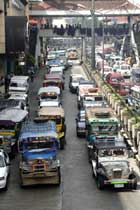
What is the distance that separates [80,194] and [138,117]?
11.8m

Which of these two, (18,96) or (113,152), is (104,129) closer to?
(113,152)

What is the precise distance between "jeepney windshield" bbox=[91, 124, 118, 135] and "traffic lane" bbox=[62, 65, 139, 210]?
1.49m

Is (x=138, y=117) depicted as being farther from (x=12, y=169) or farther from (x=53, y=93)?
(x=53, y=93)

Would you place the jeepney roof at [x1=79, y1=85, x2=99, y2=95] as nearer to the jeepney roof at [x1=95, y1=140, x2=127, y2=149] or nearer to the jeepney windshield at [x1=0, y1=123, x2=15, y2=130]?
the jeepney windshield at [x1=0, y1=123, x2=15, y2=130]

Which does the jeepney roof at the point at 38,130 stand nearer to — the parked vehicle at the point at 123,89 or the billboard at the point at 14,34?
the parked vehicle at the point at 123,89

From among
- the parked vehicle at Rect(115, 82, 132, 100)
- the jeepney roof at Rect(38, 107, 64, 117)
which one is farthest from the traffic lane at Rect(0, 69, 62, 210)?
the parked vehicle at Rect(115, 82, 132, 100)

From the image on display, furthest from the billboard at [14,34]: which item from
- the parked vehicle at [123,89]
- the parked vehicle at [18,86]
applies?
the parked vehicle at [123,89]

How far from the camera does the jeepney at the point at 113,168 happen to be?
23469 millimetres

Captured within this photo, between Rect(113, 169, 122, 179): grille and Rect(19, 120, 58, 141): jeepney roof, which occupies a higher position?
Rect(19, 120, 58, 141): jeepney roof

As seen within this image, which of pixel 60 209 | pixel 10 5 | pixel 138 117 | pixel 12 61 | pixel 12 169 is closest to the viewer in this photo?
pixel 60 209

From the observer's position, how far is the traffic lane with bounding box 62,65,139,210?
21812mm

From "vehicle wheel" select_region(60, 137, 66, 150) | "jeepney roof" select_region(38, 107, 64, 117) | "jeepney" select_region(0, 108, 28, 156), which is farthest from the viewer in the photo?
"jeepney roof" select_region(38, 107, 64, 117)

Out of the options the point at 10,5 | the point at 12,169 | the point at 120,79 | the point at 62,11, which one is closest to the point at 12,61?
the point at 10,5

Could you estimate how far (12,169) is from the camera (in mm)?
28172
